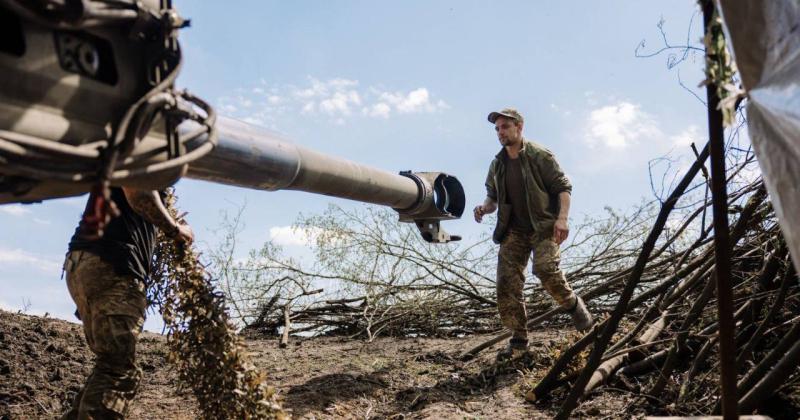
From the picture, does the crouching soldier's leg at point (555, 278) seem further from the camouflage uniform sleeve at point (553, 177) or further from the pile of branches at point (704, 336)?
the camouflage uniform sleeve at point (553, 177)

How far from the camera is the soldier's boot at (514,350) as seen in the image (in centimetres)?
626

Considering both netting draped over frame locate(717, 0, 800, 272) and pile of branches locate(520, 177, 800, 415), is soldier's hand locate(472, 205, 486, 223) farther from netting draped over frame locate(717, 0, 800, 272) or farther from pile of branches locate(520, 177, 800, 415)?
netting draped over frame locate(717, 0, 800, 272)

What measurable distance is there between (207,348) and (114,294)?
59cm

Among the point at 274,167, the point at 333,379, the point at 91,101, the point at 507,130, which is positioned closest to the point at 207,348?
the point at 274,167

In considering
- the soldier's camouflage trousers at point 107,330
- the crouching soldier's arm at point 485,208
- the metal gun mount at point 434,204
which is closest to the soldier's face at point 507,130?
the crouching soldier's arm at point 485,208

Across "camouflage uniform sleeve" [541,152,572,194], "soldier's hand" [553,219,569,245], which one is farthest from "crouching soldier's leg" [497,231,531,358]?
"camouflage uniform sleeve" [541,152,572,194]

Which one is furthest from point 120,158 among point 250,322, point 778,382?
point 250,322

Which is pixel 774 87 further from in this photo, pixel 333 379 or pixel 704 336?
pixel 333 379

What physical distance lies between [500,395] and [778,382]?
3.16 m

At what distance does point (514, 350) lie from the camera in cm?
630

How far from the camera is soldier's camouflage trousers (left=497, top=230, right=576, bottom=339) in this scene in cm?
623

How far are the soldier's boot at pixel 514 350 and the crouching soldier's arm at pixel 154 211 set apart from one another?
3455 millimetres

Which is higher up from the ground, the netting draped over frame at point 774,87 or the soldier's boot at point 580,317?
the netting draped over frame at point 774,87

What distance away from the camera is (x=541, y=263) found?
622cm
